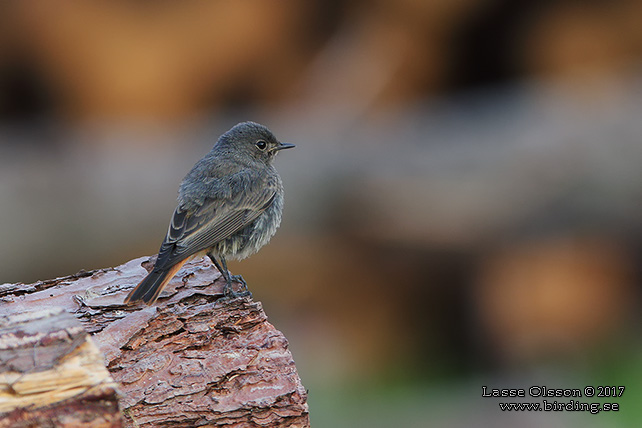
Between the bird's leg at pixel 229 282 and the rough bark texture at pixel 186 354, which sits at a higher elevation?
the bird's leg at pixel 229 282

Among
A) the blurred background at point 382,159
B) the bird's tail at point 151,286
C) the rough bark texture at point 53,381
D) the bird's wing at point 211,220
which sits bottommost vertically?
the rough bark texture at point 53,381

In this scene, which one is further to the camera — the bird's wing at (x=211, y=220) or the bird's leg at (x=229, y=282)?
the bird's wing at (x=211, y=220)

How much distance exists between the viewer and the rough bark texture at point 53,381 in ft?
9.52

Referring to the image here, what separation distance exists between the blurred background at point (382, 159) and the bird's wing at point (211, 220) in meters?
2.48

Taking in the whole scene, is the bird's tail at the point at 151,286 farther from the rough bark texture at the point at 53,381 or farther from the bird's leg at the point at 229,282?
the rough bark texture at the point at 53,381

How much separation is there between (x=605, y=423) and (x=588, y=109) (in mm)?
2845

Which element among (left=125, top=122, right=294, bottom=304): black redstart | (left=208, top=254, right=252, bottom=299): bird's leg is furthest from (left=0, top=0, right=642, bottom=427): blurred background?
(left=208, top=254, right=252, bottom=299): bird's leg

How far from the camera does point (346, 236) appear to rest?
25.5 ft

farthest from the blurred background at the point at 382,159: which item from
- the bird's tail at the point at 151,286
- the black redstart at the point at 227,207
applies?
the bird's tail at the point at 151,286

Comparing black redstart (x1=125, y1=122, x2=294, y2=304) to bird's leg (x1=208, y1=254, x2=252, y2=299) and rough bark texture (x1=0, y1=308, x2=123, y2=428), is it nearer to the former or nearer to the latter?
bird's leg (x1=208, y1=254, x2=252, y2=299)

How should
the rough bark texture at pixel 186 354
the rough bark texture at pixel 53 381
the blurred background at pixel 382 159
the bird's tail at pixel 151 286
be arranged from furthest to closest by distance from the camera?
1. the blurred background at pixel 382 159
2. the bird's tail at pixel 151 286
3. the rough bark texture at pixel 186 354
4. the rough bark texture at pixel 53 381

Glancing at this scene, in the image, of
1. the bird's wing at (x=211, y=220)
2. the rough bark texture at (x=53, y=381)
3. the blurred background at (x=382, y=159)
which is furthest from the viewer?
the blurred background at (x=382, y=159)

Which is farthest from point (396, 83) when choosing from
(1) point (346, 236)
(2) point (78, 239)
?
(2) point (78, 239)

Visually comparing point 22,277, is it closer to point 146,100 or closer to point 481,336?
point 146,100
